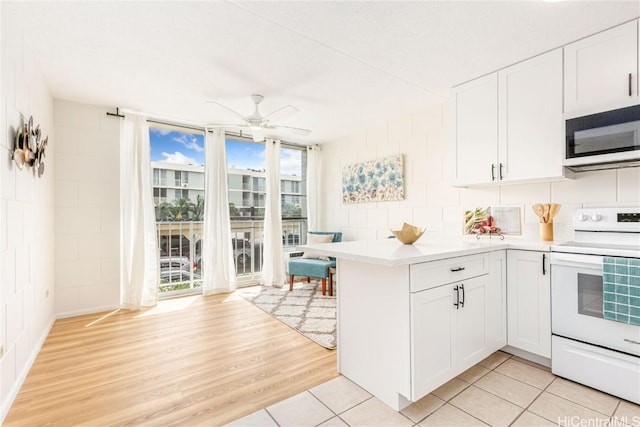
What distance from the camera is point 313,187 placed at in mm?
5312

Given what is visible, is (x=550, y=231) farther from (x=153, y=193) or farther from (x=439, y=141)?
(x=153, y=193)

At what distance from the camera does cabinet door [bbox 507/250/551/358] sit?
85.0 inches

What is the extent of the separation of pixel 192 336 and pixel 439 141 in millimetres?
3409

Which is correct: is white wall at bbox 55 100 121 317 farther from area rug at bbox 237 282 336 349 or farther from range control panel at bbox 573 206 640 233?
range control panel at bbox 573 206 640 233

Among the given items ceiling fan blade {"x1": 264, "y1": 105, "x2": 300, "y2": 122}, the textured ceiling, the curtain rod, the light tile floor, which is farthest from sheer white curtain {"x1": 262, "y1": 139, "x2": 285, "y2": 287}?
the light tile floor

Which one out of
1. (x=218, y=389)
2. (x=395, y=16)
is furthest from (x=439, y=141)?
(x=218, y=389)

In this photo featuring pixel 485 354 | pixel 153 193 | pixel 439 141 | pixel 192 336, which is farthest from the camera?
pixel 153 193

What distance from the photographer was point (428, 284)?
1.72 meters

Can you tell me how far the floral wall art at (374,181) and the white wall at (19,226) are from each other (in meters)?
3.70

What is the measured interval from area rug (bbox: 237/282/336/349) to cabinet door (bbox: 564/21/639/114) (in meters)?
Result: 2.70

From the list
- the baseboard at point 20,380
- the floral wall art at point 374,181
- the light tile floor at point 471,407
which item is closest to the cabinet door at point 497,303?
the light tile floor at point 471,407

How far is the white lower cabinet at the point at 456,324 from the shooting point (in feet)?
5.47

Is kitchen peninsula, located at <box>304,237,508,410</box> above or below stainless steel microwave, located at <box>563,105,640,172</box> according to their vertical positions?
below

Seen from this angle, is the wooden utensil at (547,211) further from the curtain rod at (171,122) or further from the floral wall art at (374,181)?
the curtain rod at (171,122)
